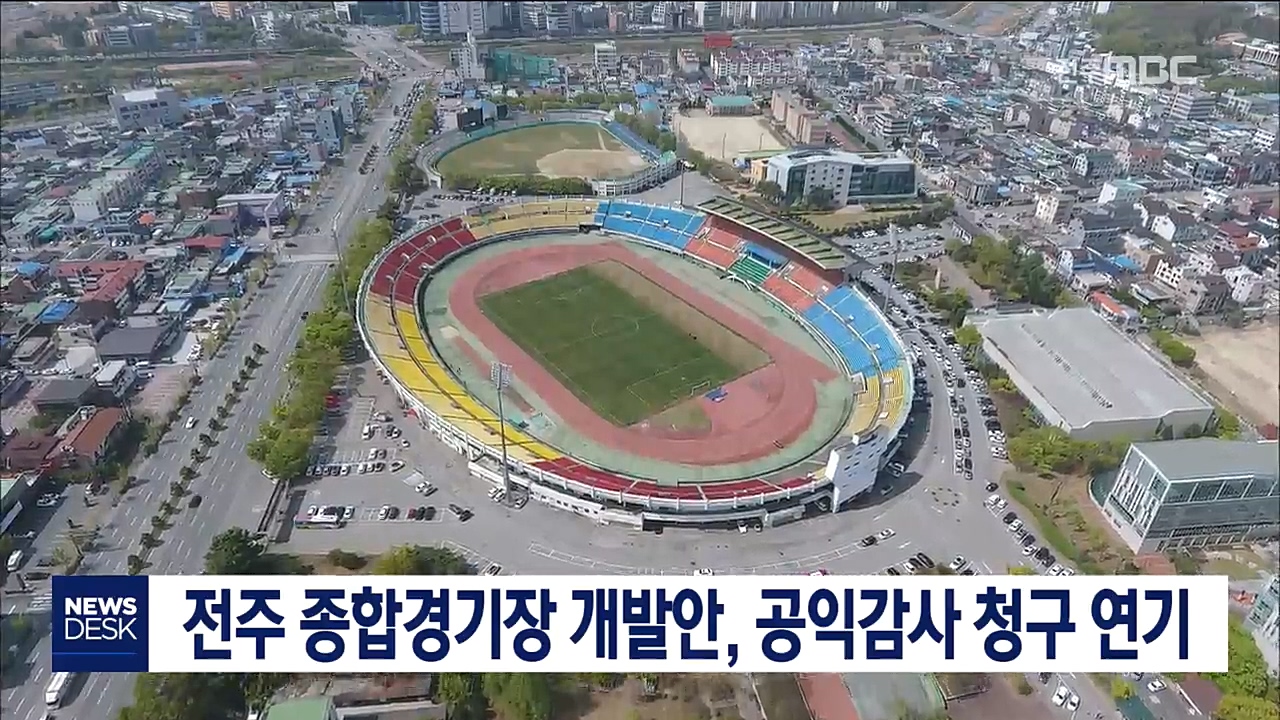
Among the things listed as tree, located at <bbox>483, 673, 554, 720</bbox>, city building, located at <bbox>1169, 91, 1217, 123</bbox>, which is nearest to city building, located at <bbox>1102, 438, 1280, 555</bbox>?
tree, located at <bbox>483, 673, 554, 720</bbox>

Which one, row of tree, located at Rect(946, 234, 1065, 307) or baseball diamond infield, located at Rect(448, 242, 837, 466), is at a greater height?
row of tree, located at Rect(946, 234, 1065, 307)

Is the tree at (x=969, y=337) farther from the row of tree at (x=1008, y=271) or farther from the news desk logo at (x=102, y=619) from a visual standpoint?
the news desk logo at (x=102, y=619)

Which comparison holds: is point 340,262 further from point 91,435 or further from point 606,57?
point 606,57

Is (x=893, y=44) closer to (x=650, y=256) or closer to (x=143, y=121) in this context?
(x=650, y=256)

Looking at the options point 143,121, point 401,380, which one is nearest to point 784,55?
point 143,121

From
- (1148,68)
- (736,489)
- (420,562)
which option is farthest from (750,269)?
(1148,68)

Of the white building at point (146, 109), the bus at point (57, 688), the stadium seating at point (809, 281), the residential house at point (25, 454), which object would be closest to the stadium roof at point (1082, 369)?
the stadium seating at point (809, 281)

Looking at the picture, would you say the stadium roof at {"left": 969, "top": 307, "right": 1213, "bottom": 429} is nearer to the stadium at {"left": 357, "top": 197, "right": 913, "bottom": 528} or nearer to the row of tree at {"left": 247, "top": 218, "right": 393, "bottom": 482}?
the stadium at {"left": 357, "top": 197, "right": 913, "bottom": 528}
